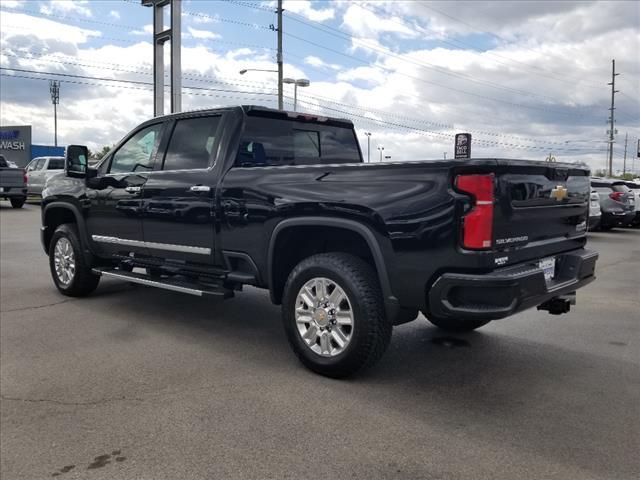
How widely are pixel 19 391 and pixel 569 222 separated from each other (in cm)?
417

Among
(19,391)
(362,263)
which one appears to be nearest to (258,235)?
(362,263)

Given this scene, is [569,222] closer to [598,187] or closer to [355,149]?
[355,149]

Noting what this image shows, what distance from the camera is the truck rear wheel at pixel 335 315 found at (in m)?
3.88

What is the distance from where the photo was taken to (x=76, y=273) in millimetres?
6531

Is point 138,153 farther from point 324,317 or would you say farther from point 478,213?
point 478,213

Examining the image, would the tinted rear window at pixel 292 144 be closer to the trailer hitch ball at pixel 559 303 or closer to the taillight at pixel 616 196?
the trailer hitch ball at pixel 559 303

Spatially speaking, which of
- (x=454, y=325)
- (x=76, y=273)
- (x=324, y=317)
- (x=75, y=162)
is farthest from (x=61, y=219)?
(x=454, y=325)

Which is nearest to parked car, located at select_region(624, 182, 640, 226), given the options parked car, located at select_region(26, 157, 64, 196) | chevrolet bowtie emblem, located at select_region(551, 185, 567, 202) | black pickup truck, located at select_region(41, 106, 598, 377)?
black pickup truck, located at select_region(41, 106, 598, 377)

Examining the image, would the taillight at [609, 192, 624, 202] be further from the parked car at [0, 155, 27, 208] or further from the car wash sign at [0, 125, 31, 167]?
the car wash sign at [0, 125, 31, 167]

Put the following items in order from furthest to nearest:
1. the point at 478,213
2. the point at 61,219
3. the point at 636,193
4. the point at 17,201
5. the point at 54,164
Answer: the point at 54,164 → the point at 17,201 → the point at 636,193 → the point at 61,219 → the point at 478,213

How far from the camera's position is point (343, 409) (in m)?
3.61

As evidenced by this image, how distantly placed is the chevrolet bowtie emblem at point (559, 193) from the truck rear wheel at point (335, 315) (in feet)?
4.62

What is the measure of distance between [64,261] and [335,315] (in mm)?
4147

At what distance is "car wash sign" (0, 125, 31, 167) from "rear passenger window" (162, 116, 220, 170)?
60.2 meters
